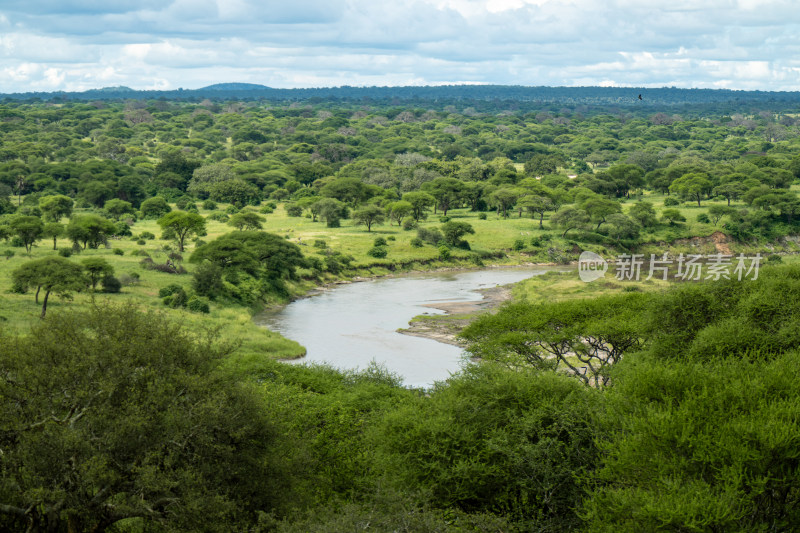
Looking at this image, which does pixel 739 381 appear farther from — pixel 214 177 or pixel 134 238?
pixel 214 177

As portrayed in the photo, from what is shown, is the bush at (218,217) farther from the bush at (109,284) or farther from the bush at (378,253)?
the bush at (109,284)

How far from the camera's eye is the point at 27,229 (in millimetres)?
56094

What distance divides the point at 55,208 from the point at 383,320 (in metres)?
38.2

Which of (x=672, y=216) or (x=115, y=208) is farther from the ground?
(x=115, y=208)

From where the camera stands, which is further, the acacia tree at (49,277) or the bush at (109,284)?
the bush at (109,284)

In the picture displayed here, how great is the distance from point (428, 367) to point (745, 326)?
2235 centimetres

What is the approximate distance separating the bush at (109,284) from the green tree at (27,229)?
11111mm

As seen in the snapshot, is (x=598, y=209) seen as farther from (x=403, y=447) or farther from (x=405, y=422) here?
(x=403, y=447)

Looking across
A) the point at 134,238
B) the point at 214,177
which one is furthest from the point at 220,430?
the point at 214,177

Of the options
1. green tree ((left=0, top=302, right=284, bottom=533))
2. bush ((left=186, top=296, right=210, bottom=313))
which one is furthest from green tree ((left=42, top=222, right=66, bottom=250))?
green tree ((left=0, top=302, right=284, bottom=533))

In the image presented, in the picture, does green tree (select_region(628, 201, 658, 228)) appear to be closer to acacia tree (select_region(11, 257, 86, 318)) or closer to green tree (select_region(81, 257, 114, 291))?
green tree (select_region(81, 257, 114, 291))

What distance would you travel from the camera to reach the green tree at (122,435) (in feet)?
43.9

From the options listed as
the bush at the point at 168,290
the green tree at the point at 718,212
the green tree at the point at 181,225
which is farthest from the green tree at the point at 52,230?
the green tree at the point at 718,212

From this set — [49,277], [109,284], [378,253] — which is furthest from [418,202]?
[49,277]
